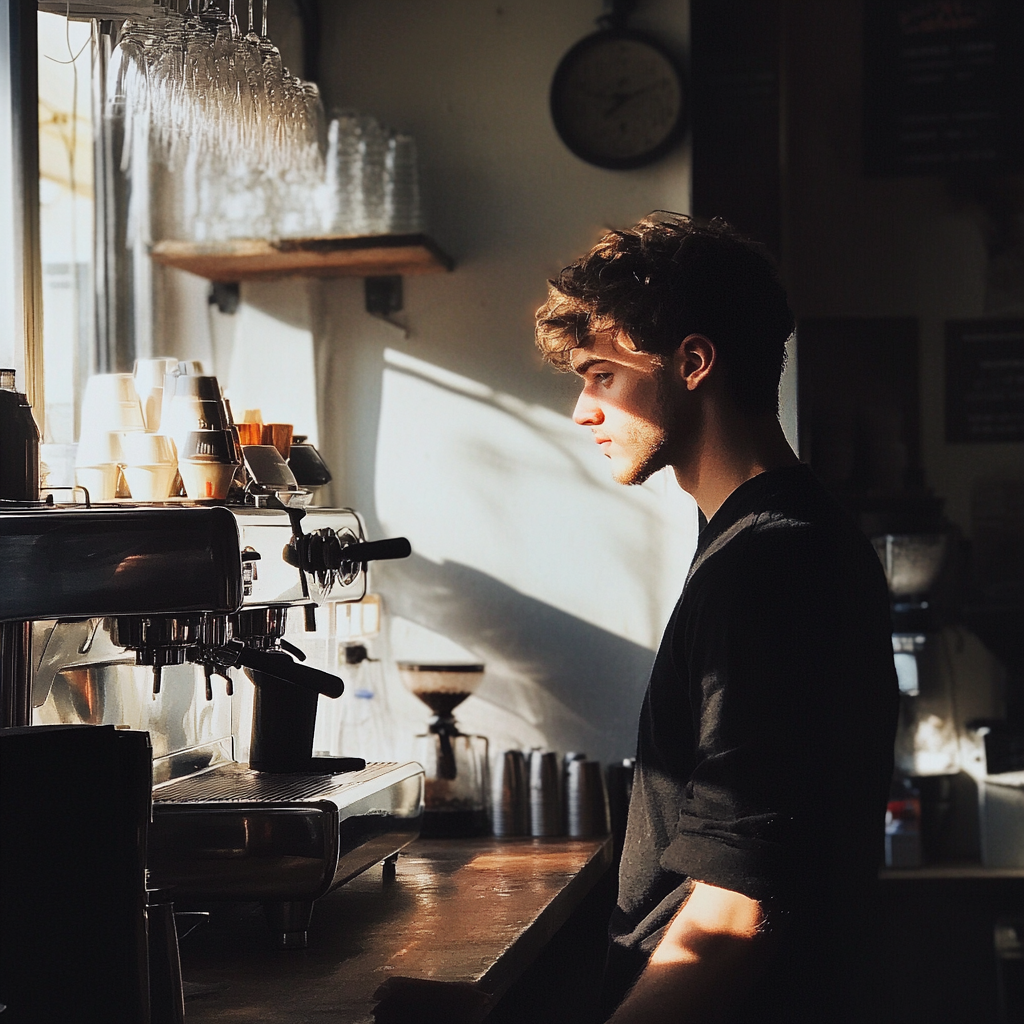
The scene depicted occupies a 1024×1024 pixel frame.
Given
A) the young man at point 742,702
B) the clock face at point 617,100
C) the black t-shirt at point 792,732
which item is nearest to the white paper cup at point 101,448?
the young man at point 742,702

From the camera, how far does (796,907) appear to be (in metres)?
1.18

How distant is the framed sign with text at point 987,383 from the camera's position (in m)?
3.36

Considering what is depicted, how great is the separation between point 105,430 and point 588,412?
2.51ft

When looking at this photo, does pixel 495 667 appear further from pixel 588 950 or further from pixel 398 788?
pixel 398 788

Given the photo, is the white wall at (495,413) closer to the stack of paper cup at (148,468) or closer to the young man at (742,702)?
the stack of paper cup at (148,468)

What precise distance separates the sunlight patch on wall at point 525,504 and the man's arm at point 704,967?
1.64 meters

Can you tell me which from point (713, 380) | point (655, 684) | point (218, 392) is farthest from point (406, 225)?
point (655, 684)

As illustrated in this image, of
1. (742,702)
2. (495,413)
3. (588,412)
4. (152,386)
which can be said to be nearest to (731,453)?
(588,412)

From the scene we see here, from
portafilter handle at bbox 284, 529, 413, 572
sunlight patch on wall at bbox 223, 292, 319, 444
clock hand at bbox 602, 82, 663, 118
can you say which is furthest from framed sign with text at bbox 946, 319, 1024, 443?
portafilter handle at bbox 284, 529, 413, 572

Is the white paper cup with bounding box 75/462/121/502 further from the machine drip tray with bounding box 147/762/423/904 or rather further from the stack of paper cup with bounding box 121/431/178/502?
the machine drip tray with bounding box 147/762/423/904

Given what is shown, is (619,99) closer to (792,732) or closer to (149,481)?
(149,481)

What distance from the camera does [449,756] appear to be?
104 inches

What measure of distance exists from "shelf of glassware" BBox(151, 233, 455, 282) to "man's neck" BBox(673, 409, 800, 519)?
4.55 feet

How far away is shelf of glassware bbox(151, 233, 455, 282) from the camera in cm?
267
